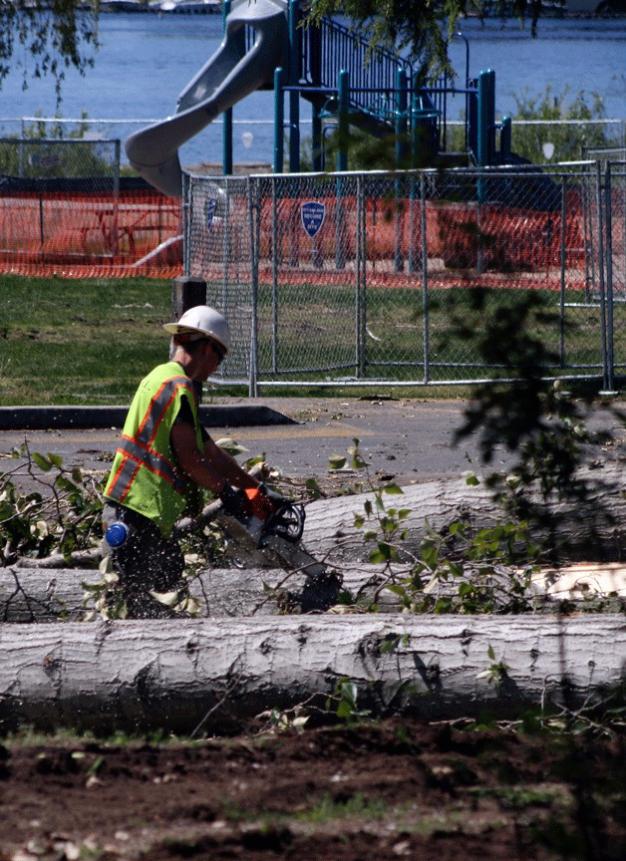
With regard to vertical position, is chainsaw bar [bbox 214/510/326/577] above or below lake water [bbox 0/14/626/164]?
below

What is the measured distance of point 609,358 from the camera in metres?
13.3

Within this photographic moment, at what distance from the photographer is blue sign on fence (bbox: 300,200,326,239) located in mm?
14922

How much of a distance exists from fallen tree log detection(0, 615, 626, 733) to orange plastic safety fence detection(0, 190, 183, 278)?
19.7 metres

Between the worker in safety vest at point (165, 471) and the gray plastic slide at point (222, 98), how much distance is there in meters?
18.9

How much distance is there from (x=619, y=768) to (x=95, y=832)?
54.2 inches

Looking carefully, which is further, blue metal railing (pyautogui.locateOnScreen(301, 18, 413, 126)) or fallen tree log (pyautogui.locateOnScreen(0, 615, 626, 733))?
blue metal railing (pyautogui.locateOnScreen(301, 18, 413, 126))

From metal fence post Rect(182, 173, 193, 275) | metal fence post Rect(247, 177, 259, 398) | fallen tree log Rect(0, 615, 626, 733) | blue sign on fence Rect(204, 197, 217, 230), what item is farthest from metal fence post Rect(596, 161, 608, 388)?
fallen tree log Rect(0, 615, 626, 733)

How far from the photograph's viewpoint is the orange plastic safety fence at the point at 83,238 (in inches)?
966

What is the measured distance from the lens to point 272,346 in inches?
547

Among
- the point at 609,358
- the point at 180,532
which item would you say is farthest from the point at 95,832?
the point at 609,358

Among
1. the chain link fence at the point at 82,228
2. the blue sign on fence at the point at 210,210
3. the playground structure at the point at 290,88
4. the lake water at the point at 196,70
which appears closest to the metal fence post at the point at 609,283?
the blue sign on fence at the point at 210,210

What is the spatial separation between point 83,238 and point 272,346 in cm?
1198

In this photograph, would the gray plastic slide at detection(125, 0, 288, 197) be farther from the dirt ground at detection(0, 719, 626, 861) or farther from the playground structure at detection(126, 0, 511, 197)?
the dirt ground at detection(0, 719, 626, 861)

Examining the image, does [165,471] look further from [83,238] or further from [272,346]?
[83,238]
